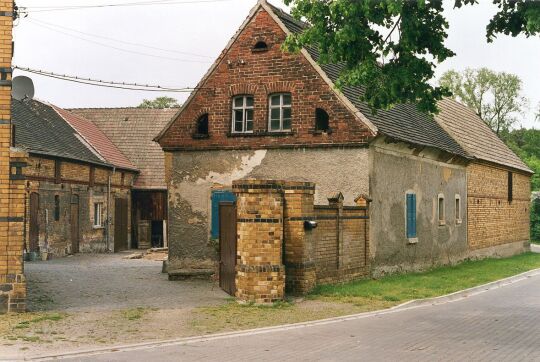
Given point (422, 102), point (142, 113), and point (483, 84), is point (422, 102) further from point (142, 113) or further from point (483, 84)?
point (483, 84)

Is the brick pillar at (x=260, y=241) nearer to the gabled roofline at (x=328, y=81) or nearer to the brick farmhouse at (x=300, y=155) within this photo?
the brick farmhouse at (x=300, y=155)

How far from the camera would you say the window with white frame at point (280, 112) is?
2053 centimetres

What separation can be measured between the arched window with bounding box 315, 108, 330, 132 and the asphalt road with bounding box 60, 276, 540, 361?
7.74m

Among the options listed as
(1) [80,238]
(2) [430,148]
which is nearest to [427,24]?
(2) [430,148]

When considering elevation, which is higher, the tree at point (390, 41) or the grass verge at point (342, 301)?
the tree at point (390, 41)

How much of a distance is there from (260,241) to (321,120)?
266 inches

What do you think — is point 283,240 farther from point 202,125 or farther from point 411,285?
point 202,125

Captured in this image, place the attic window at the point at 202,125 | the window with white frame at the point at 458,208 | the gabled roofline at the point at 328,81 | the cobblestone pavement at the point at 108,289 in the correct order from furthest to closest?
the window with white frame at the point at 458,208
the attic window at the point at 202,125
the gabled roofline at the point at 328,81
the cobblestone pavement at the point at 108,289

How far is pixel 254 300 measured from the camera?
47.2ft

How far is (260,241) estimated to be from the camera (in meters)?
14.5

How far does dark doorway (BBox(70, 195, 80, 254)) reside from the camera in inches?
1299

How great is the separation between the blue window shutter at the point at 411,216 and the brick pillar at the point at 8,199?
13.3m

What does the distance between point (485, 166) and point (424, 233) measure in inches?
378

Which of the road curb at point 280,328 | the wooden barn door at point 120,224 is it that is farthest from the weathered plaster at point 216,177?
the wooden barn door at point 120,224
